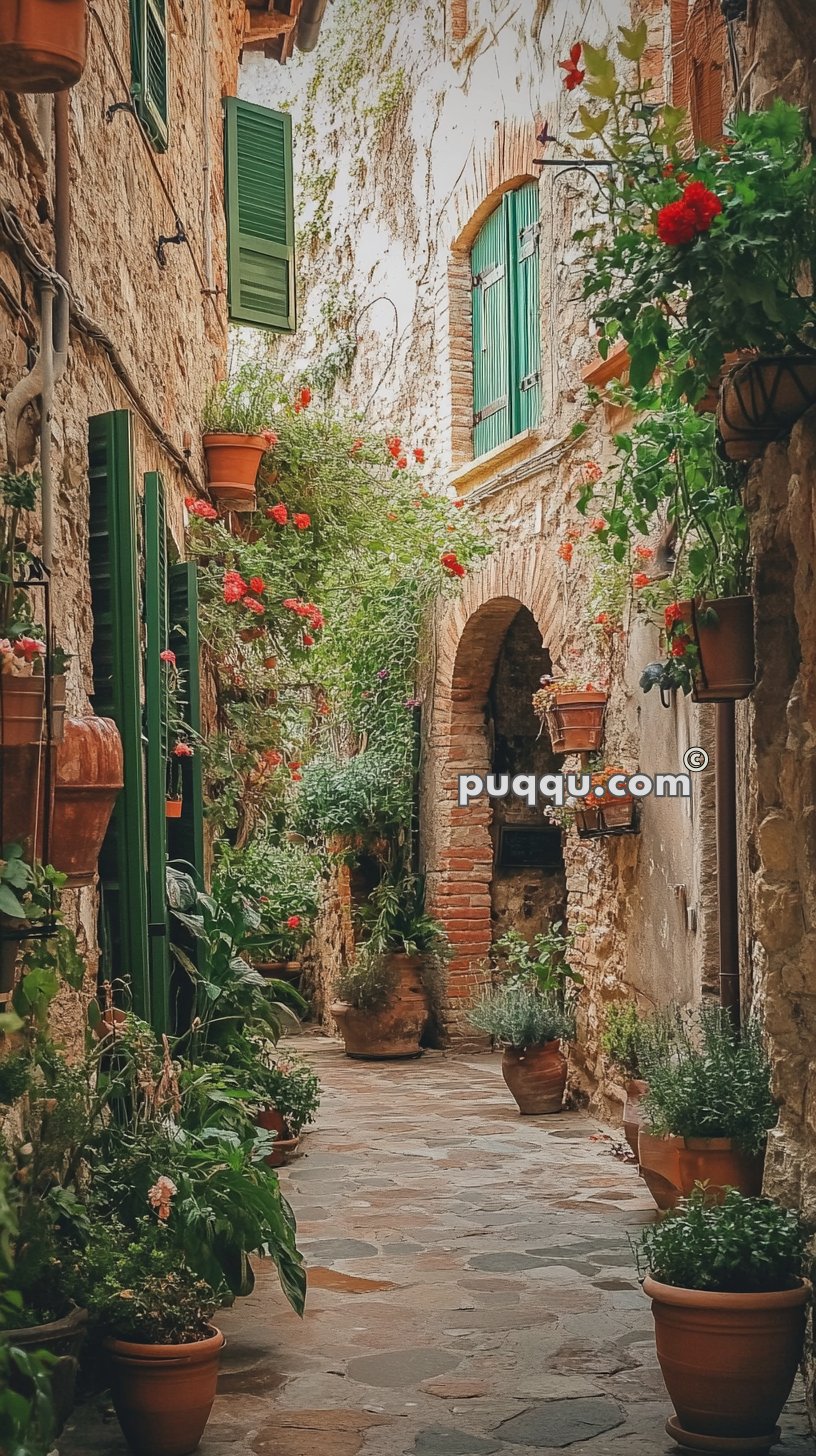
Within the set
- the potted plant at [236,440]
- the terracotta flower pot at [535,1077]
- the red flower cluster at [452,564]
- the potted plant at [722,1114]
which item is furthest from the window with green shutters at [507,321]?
the potted plant at [722,1114]

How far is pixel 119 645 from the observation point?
4.52 m

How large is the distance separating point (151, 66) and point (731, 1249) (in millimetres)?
4928

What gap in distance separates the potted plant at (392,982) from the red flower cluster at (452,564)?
2.81 metres

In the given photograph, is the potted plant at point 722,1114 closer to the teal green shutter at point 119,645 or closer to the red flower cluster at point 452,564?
the teal green shutter at point 119,645

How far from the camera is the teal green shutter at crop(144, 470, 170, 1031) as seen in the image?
5.02 meters

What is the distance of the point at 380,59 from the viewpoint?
1234cm

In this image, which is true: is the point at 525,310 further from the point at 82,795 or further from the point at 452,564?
the point at 82,795

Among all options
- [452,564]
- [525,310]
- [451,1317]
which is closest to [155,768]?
[451,1317]

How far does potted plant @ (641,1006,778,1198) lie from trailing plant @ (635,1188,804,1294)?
91 cm

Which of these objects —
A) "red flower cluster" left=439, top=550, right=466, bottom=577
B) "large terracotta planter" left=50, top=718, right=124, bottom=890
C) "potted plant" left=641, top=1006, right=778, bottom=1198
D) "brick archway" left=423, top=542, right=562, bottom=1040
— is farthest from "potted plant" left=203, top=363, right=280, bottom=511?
"large terracotta planter" left=50, top=718, right=124, bottom=890

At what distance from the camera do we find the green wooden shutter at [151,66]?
5574 mm

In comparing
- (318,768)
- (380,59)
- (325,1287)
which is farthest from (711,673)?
(380,59)

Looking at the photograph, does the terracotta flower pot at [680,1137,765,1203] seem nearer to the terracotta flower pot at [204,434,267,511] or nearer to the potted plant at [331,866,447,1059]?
the terracotta flower pot at [204,434,267,511]

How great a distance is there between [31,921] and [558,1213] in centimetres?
354
